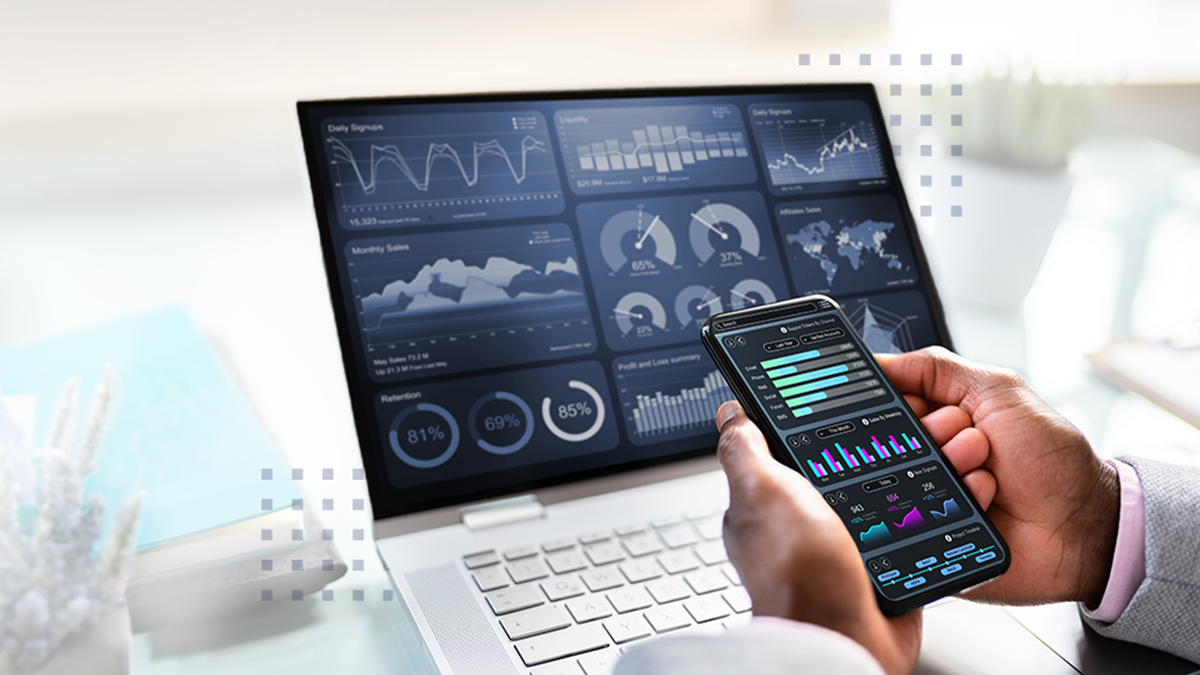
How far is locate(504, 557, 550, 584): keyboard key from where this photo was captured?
0.56m

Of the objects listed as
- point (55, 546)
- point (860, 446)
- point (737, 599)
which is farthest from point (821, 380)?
point (55, 546)

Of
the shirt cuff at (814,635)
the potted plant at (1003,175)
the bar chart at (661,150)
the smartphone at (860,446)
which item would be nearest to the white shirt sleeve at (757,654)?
the shirt cuff at (814,635)

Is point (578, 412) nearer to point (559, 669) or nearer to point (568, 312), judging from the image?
point (568, 312)

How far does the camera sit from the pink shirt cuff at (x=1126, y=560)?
0.53 metres

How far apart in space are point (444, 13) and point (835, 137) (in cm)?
51

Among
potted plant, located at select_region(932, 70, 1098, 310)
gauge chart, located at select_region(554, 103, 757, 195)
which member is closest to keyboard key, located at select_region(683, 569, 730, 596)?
gauge chart, located at select_region(554, 103, 757, 195)

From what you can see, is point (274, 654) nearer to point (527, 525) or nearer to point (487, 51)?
point (527, 525)

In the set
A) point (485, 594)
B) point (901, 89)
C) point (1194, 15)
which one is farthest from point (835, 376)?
point (1194, 15)

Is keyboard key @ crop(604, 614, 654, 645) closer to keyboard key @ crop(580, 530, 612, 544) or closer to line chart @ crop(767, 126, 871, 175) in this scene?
keyboard key @ crop(580, 530, 612, 544)

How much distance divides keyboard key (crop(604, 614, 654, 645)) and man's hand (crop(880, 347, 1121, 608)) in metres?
0.21

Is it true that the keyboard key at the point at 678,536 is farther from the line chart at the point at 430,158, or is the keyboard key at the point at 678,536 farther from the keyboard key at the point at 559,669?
the line chart at the point at 430,158

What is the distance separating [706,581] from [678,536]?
49mm

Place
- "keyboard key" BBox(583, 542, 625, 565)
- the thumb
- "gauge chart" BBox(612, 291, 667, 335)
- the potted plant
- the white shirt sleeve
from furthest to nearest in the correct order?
the potted plant
"gauge chart" BBox(612, 291, 667, 335)
"keyboard key" BBox(583, 542, 625, 565)
the thumb
the white shirt sleeve

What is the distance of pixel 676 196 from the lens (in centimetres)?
73
